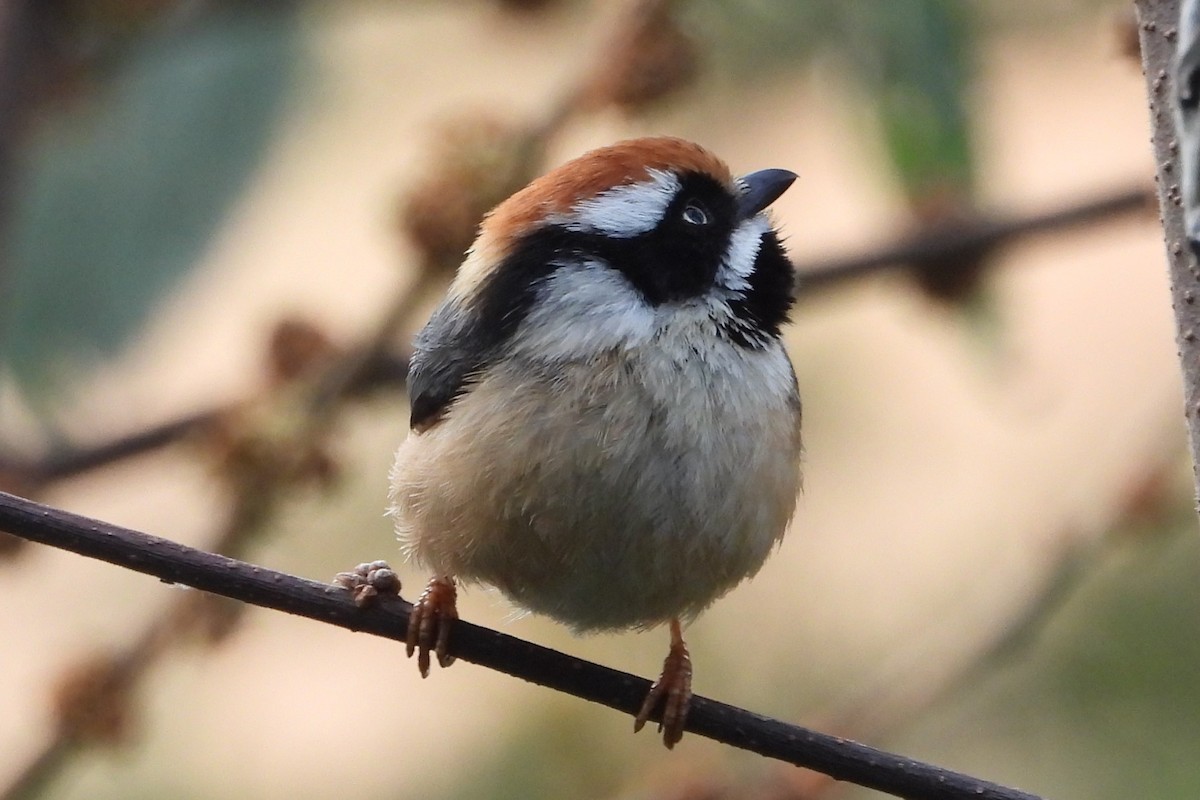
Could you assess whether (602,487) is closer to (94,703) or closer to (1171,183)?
(1171,183)

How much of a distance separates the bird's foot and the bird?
261mm

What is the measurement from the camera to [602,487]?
2578mm

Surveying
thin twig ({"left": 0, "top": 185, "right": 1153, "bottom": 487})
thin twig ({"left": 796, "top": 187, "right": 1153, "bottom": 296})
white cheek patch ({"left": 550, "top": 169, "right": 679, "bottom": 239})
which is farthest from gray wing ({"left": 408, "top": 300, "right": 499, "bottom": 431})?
thin twig ({"left": 796, "top": 187, "right": 1153, "bottom": 296})

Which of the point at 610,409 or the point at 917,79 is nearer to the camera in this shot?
the point at 610,409

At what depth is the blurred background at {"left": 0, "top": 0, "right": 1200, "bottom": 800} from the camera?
11.6 ft

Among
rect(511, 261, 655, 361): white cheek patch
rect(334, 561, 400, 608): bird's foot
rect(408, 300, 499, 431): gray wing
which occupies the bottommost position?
rect(334, 561, 400, 608): bird's foot

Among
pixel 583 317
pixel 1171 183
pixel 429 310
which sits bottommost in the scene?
pixel 429 310

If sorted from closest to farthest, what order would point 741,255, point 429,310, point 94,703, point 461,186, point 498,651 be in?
1. point 498,651
2. point 741,255
3. point 94,703
4. point 461,186
5. point 429,310

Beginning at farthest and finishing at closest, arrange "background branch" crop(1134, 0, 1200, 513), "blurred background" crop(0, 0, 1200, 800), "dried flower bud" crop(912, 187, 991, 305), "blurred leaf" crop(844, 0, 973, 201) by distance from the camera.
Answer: "dried flower bud" crop(912, 187, 991, 305)
"blurred background" crop(0, 0, 1200, 800)
"blurred leaf" crop(844, 0, 973, 201)
"background branch" crop(1134, 0, 1200, 513)

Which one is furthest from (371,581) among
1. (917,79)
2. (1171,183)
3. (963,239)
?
(963,239)

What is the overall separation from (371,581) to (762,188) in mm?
1189

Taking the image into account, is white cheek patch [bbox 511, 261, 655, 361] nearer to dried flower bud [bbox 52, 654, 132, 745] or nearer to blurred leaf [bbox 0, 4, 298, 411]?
dried flower bud [bbox 52, 654, 132, 745]

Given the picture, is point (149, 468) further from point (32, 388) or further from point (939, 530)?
point (939, 530)

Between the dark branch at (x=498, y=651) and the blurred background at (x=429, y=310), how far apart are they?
0.88 m
